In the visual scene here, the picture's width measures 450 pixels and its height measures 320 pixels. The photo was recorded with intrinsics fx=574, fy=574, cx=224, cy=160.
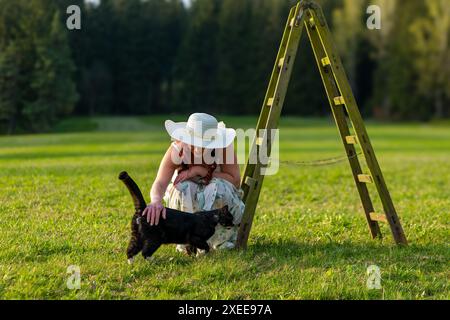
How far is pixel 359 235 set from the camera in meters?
6.89

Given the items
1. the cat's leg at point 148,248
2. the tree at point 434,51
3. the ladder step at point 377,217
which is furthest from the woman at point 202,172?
the tree at point 434,51

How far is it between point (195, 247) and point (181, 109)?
61.7m

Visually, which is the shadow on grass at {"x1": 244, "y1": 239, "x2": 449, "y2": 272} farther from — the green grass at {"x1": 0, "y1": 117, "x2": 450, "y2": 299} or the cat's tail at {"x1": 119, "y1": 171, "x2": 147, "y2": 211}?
the cat's tail at {"x1": 119, "y1": 171, "x2": 147, "y2": 211}

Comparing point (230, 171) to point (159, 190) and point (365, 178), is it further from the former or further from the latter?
point (365, 178)

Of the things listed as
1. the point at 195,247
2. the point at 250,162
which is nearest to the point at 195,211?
the point at 195,247

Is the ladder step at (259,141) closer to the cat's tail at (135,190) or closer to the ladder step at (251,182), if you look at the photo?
the ladder step at (251,182)

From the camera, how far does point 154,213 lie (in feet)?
17.1

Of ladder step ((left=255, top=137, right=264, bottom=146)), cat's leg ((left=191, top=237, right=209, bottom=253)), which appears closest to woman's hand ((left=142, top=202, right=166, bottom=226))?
cat's leg ((left=191, top=237, right=209, bottom=253))

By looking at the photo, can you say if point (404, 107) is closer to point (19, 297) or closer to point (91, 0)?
point (91, 0)

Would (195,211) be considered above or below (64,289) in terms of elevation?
above

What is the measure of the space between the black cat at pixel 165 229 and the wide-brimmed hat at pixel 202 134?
679mm

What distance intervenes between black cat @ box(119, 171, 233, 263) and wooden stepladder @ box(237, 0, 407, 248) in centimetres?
57

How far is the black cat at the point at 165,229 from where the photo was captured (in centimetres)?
527

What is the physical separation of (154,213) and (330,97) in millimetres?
2494
